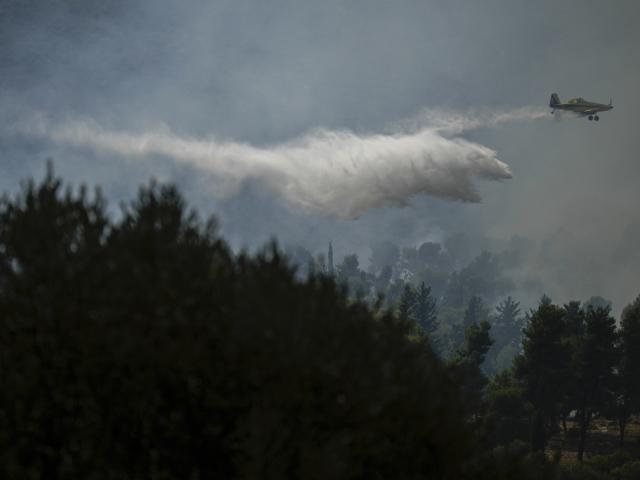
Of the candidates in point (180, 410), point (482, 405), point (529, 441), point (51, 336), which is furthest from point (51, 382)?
point (529, 441)

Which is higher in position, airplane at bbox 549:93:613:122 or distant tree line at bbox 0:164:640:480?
airplane at bbox 549:93:613:122

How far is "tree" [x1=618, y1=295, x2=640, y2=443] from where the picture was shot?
255ft

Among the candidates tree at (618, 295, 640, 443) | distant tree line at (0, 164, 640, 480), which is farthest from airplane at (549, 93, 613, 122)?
distant tree line at (0, 164, 640, 480)

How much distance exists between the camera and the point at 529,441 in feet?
234

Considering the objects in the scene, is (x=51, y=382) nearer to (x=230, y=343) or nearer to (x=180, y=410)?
(x=180, y=410)

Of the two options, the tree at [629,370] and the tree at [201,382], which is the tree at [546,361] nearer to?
the tree at [629,370]

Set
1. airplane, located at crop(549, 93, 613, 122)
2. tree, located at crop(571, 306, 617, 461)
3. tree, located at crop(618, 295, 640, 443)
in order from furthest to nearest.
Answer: airplane, located at crop(549, 93, 613, 122) < tree, located at crop(618, 295, 640, 443) < tree, located at crop(571, 306, 617, 461)

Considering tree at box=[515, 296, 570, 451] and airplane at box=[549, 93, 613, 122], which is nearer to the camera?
tree at box=[515, 296, 570, 451]

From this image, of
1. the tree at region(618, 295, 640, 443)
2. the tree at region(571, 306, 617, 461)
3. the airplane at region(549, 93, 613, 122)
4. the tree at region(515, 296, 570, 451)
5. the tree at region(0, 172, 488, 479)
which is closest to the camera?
the tree at region(0, 172, 488, 479)

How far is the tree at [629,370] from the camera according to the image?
7781cm

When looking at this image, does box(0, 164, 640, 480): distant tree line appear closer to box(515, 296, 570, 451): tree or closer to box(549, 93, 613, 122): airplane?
box(515, 296, 570, 451): tree

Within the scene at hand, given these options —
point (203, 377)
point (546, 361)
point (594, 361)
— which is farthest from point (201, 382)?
point (594, 361)

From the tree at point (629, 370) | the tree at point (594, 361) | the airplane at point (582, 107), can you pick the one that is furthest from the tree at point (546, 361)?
the airplane at point (582, 107)

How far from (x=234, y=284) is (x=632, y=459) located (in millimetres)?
66055
